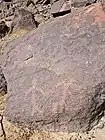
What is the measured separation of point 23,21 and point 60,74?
1930mm

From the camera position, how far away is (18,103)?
12.2 feet

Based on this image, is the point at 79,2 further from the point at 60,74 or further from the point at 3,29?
the point at 60,74

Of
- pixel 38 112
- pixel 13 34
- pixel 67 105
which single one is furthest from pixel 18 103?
pixel 13 34

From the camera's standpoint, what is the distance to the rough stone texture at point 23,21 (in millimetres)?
5371

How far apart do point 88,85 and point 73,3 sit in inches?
94.9

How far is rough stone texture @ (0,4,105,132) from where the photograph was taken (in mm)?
3506

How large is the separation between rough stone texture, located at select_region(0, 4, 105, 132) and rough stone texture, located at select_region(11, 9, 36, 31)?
96cm

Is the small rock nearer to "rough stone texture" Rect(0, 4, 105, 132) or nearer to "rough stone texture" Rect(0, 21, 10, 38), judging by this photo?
"rough stone texture" Rect(0, 21, 10, 38)

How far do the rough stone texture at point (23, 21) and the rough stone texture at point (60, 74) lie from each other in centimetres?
96

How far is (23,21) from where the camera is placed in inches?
214

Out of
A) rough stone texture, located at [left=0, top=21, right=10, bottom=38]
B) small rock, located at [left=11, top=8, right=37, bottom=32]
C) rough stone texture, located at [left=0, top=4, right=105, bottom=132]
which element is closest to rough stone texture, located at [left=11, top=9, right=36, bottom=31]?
small rock, located at [left=11, top=8, right=37, bottom=32]

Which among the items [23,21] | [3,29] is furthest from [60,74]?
[3,29]

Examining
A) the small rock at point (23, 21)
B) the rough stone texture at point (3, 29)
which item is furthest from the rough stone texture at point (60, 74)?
the rough stone texture at point (3, 29)

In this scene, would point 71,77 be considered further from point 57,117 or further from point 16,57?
point 16,57
